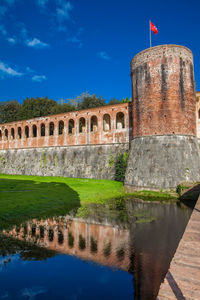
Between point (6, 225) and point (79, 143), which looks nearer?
point (6, 225)

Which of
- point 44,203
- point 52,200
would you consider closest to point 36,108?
point 52,200

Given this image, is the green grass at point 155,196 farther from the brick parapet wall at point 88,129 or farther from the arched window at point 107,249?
the arched window at point 107,249

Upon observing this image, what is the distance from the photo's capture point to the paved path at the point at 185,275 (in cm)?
266

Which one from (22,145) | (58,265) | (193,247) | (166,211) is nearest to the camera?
(193,247)

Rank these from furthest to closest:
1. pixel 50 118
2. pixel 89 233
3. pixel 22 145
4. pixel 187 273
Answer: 1. pixel 22 145
2. pixel 50 118
3. pixel 89 233
4. pixel 187 273

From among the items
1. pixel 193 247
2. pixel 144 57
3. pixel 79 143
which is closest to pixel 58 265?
pixel 193 247

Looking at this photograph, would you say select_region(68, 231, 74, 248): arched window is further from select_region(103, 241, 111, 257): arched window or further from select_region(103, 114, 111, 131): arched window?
select_region(103, 114, 111, 131): arched window

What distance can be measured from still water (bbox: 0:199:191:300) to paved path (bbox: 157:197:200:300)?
1.13 meters

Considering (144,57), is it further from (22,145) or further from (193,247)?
(22,145)

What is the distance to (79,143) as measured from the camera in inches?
928

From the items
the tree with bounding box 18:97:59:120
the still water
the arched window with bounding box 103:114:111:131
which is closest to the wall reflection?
the still water

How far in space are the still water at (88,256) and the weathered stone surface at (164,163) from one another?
5665 millimetres

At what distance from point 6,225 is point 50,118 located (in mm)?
20062

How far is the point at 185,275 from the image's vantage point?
3082mm
